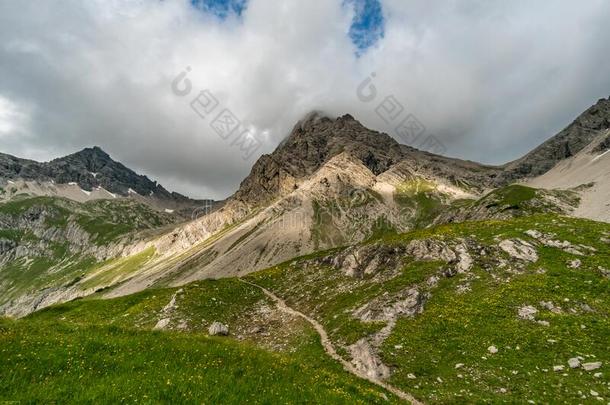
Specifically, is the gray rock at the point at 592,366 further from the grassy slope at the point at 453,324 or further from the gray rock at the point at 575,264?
the gray rock at the point at 575,264

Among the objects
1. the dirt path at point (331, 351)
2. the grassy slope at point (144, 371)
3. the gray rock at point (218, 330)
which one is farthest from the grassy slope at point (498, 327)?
the grassy slope at point (144, 371)

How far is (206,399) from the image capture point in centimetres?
1270

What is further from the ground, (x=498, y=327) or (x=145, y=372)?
(x=145, y=372)

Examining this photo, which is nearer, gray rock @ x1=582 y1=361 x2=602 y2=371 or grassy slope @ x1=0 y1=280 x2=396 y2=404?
grassy slope @ x1=0 y1=280 x2=396 y2=404

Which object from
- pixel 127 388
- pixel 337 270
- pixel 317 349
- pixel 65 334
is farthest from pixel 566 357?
pixel 337 270

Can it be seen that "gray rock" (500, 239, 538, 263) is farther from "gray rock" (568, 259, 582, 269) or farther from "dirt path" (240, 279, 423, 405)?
"dirt path" (240, 279, 423, 405)

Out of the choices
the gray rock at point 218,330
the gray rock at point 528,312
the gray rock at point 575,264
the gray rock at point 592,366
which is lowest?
the gray rock at point 575,264

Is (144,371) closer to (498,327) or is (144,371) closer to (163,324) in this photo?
(498,327)

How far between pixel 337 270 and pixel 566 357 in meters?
39.0

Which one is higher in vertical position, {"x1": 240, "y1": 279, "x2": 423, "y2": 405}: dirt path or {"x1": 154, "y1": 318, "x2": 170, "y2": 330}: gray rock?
{"x1": 154, "y1": 318, "x2": 170, "y2": 330}: gray rock

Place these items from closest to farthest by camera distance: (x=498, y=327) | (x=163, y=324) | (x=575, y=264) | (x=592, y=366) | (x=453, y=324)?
(x=592, y=366) < (x=498, y=327) < (x=453, y=324) < (x=575, y=264) < (x=163, y=324)

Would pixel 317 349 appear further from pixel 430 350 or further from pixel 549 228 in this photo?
pixel 549 228

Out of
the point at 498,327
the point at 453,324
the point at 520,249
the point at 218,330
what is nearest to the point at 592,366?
the point at 498,327

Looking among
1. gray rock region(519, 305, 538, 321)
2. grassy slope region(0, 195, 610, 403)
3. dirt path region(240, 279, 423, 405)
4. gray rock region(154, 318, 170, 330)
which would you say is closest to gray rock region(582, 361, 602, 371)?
grassy slope region(0, 195, 610, 403)
